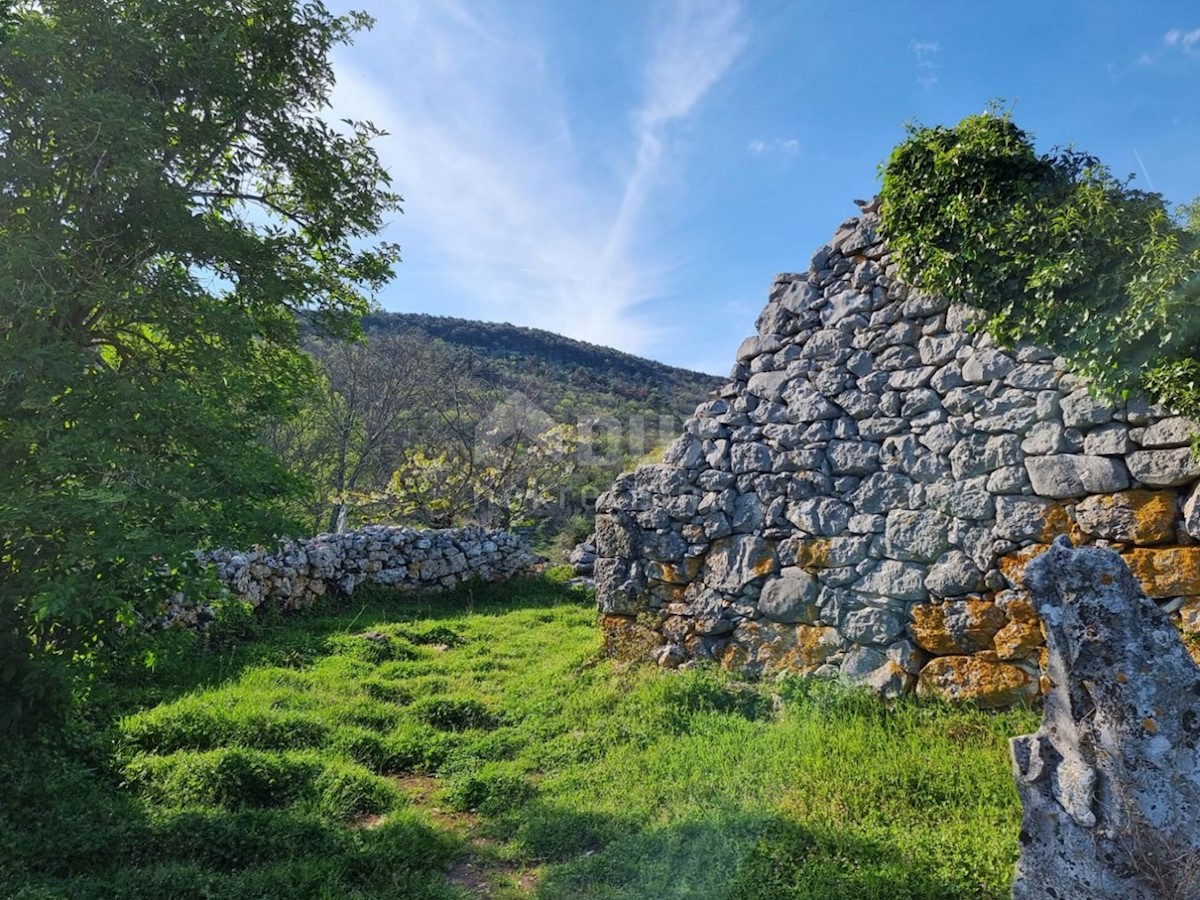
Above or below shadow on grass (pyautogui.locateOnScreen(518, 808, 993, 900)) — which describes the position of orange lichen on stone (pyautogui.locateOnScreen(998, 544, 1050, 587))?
above

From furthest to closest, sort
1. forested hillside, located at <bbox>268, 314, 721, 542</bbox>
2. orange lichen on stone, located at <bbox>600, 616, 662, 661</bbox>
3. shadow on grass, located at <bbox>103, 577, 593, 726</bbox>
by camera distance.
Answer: forested hillside, located at <bbox>268, 314, 721, 542</bbox>, orange lichen on stone, located at <bbox>600, 616, 662, 661</bbox>, shadow on grass, located at <bbox>103, 577, 593, 726</bbox>

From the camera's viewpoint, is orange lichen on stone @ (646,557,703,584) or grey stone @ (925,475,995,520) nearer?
grey stone @ (925,475,995,520)

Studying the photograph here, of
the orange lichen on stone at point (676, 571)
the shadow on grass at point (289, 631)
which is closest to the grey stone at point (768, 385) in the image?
the orange lichen on stone at point (676, 571)

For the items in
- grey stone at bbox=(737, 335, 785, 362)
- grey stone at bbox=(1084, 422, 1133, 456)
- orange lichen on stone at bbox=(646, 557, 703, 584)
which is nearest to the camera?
grey stone at bbox=(1084, 422, 1133, 456)

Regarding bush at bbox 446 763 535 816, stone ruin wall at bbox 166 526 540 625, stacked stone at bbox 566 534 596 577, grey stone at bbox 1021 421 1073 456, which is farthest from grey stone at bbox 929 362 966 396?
stacked stone at bbox 566 534 596 577

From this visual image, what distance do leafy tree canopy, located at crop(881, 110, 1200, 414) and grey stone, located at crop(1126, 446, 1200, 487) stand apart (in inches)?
11.6

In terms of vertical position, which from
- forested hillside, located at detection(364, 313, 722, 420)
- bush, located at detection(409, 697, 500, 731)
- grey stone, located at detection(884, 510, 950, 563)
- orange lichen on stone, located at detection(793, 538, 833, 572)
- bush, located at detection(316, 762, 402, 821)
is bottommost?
bush, located at detection(316, 762, 402, 821)

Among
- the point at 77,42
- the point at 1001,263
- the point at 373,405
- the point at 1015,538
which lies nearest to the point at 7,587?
the point at 77,42

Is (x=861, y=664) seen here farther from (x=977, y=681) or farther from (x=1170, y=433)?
(x=1170, y=433)

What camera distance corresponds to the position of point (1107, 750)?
2.37 m

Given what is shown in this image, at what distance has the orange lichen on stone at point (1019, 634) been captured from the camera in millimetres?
4703

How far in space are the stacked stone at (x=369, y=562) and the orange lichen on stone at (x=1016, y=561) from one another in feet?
27.2

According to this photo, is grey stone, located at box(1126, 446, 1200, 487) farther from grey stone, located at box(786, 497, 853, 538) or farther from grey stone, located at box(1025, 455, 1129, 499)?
grey stone, located at box(786, 497, 853, 538)

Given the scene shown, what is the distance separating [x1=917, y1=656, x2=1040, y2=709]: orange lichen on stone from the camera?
471 centimetres
